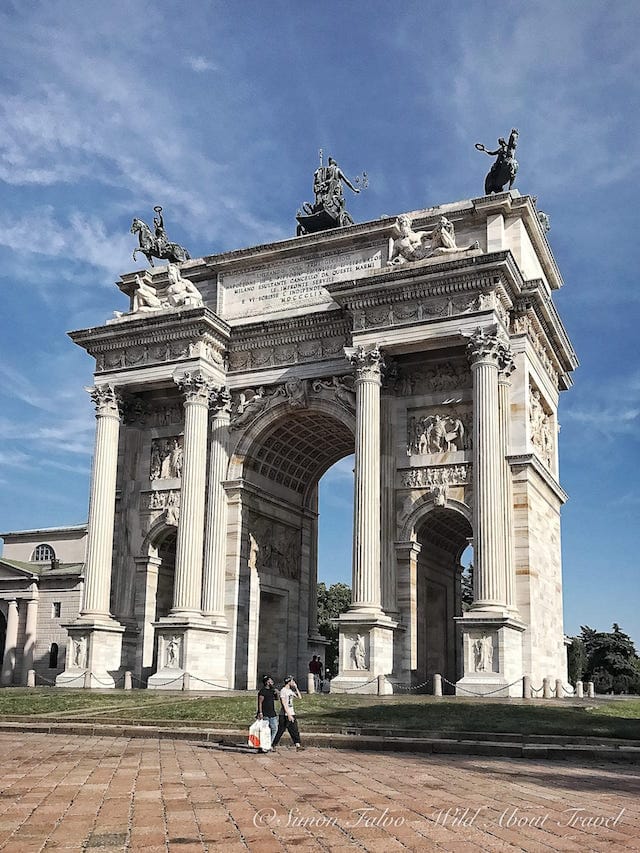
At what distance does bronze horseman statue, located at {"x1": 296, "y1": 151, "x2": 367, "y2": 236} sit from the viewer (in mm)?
41625

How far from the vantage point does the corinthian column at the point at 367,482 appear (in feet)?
108

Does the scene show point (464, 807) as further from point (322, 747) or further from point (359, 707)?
point (359, 707)

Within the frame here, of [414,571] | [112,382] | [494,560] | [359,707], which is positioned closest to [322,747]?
[359,707]

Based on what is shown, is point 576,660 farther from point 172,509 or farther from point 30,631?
point 172,509

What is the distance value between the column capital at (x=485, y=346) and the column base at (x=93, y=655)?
18243 millimetres

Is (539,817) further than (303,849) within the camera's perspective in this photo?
Yes

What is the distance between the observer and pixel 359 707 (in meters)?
24.0

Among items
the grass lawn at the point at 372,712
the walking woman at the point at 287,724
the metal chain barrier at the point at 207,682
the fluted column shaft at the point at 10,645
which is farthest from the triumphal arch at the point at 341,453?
the fluted column shaft at the point at 10,645

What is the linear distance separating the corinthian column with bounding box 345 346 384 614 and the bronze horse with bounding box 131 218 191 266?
1329 cm

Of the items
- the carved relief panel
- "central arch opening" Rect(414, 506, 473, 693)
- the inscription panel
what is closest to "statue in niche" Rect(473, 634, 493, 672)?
"central arch opening" Rect(414, 506, 473, 693)

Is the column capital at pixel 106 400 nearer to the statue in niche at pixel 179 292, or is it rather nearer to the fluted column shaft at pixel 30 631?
the statue in niche at pixel 179 292

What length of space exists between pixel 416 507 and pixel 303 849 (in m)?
26.4

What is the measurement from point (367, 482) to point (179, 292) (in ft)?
42.0

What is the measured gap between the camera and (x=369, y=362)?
34.8 m
